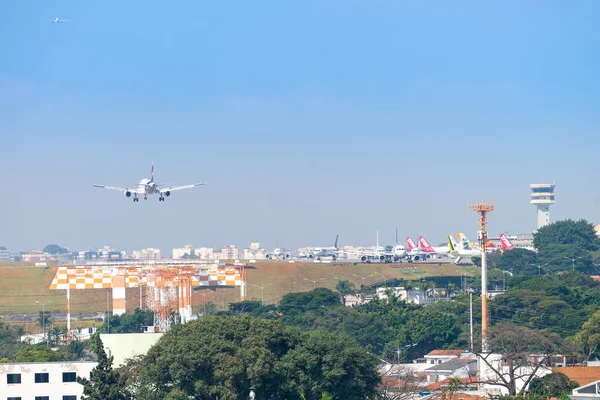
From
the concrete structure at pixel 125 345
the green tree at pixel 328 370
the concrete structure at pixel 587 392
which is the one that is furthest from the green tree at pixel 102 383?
the concrete structure at pixel 587 392

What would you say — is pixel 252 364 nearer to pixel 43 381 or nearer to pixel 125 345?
pixel 125 345

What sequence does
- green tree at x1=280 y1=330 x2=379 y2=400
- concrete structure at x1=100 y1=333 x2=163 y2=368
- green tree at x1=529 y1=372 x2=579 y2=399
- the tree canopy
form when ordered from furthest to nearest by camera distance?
concrete structure at x1=100 y1=333 x2=163 y2=368 < green tree at x1=529 y1=372 x2=579 y2=399 < green tree at x1=280 y1=330 x2=379 y2=400 < the tree canopy

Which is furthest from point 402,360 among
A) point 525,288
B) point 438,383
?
point 525,288

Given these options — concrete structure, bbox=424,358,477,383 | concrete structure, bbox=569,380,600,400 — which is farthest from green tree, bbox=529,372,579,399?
concrete structure, bbox=424,358,477,383

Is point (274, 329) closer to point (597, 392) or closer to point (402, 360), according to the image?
point (597, 392)

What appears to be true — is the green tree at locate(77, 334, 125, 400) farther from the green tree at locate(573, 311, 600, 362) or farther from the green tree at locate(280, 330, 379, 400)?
the green tree at locate(573, 311, 600, 362)
